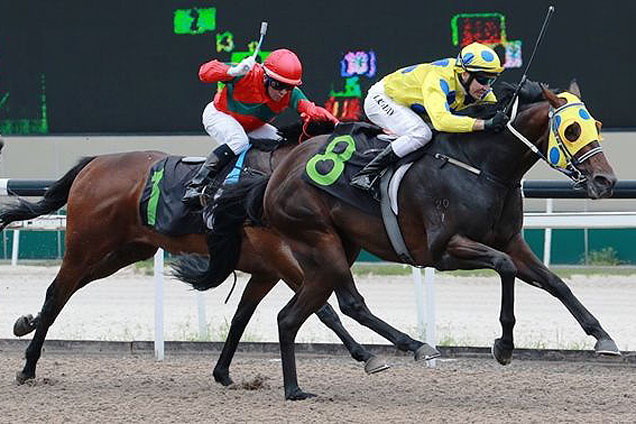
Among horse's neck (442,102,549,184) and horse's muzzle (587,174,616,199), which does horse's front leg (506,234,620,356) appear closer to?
horse's neck (442,102,549,184)

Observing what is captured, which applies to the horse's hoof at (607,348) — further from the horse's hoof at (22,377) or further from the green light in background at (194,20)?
the green light in background at (194,20)

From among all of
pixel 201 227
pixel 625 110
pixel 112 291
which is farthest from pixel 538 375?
pixel 112 291

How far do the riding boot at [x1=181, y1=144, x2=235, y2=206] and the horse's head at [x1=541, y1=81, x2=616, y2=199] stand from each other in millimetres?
1719

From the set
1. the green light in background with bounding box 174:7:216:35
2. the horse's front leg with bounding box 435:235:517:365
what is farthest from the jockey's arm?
the green light in background with bounding box 174:7:216:35

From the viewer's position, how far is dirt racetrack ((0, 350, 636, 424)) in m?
5.25

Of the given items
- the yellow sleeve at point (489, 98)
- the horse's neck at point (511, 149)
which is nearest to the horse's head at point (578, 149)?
the horse's neck at point (511, 149)

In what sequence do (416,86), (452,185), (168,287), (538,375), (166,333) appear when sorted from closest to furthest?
(452,185) → (416,86) → (538,375) → (166,333) → (168,287)

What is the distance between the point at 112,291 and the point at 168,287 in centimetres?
54

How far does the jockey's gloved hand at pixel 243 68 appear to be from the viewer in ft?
20.2

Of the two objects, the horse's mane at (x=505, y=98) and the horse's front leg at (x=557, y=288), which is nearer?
the horse's front leg at (x=557, y=288)

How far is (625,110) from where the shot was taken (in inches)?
391

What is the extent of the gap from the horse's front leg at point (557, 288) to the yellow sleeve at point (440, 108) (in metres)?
0.51

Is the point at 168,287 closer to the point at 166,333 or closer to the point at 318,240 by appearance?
the point at 166,333

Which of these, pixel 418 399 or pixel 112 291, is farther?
pixel 112 291
